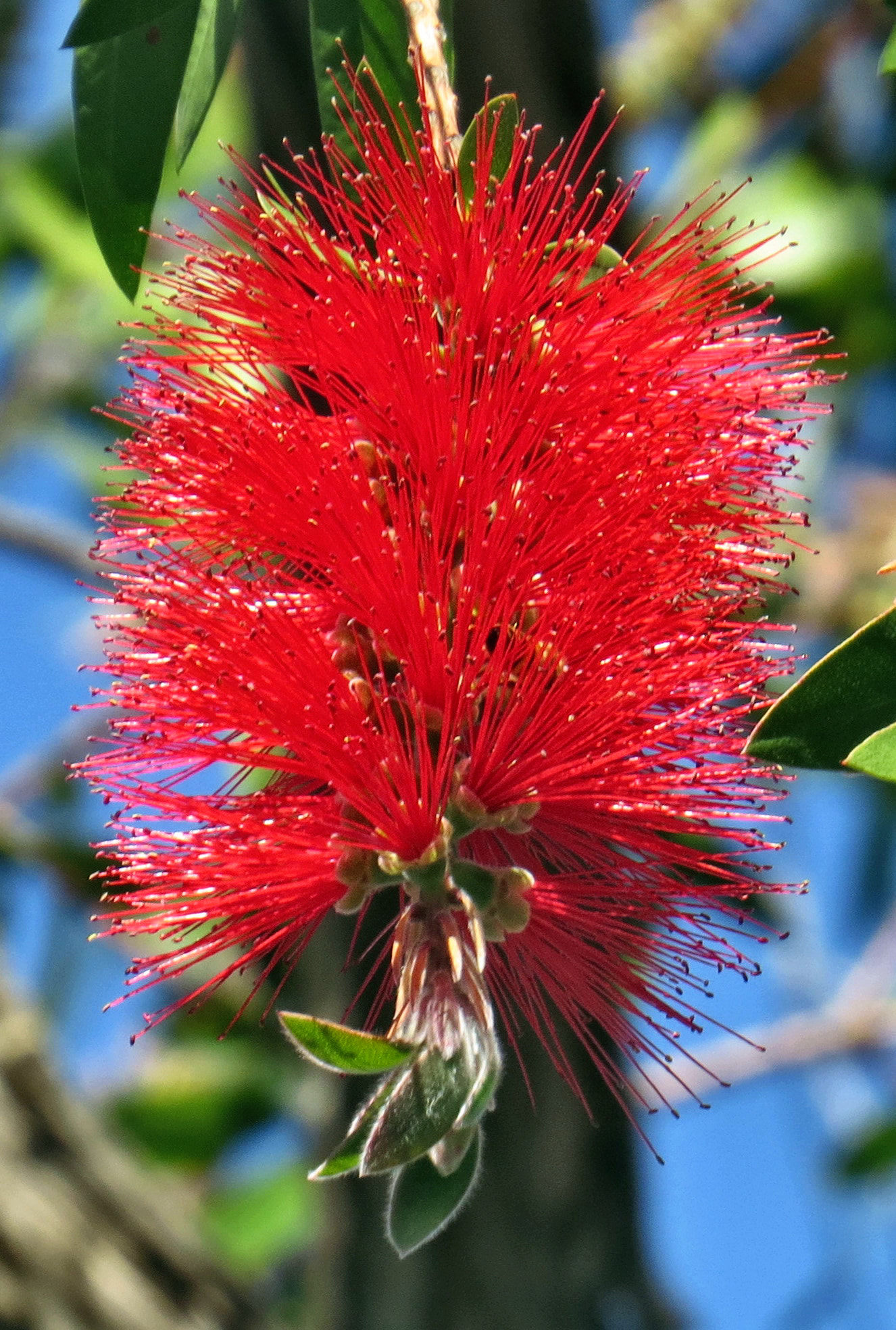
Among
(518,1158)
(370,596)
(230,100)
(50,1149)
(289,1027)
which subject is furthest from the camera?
(230,100)

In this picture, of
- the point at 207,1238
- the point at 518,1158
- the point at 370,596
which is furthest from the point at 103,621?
the point at 207,1238

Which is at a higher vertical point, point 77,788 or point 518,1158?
point 77,788

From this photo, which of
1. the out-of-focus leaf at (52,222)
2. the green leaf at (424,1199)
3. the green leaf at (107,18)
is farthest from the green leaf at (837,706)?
the out-of-focus leaf at (52,222)

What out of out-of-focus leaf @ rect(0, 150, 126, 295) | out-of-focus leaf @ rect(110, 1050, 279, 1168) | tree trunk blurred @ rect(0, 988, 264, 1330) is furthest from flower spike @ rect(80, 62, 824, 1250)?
out-of-focus leaf @ rect(110, 1050, 279, 1168)

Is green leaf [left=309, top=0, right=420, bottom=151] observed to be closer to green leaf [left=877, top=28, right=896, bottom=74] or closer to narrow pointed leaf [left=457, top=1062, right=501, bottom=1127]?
green leaf [left=877, top=28, right=896, bottom=74]

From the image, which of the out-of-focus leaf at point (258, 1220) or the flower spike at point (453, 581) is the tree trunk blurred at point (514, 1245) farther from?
the flower spike at point (453, 581)

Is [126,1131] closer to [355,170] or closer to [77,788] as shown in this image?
[77,788]
